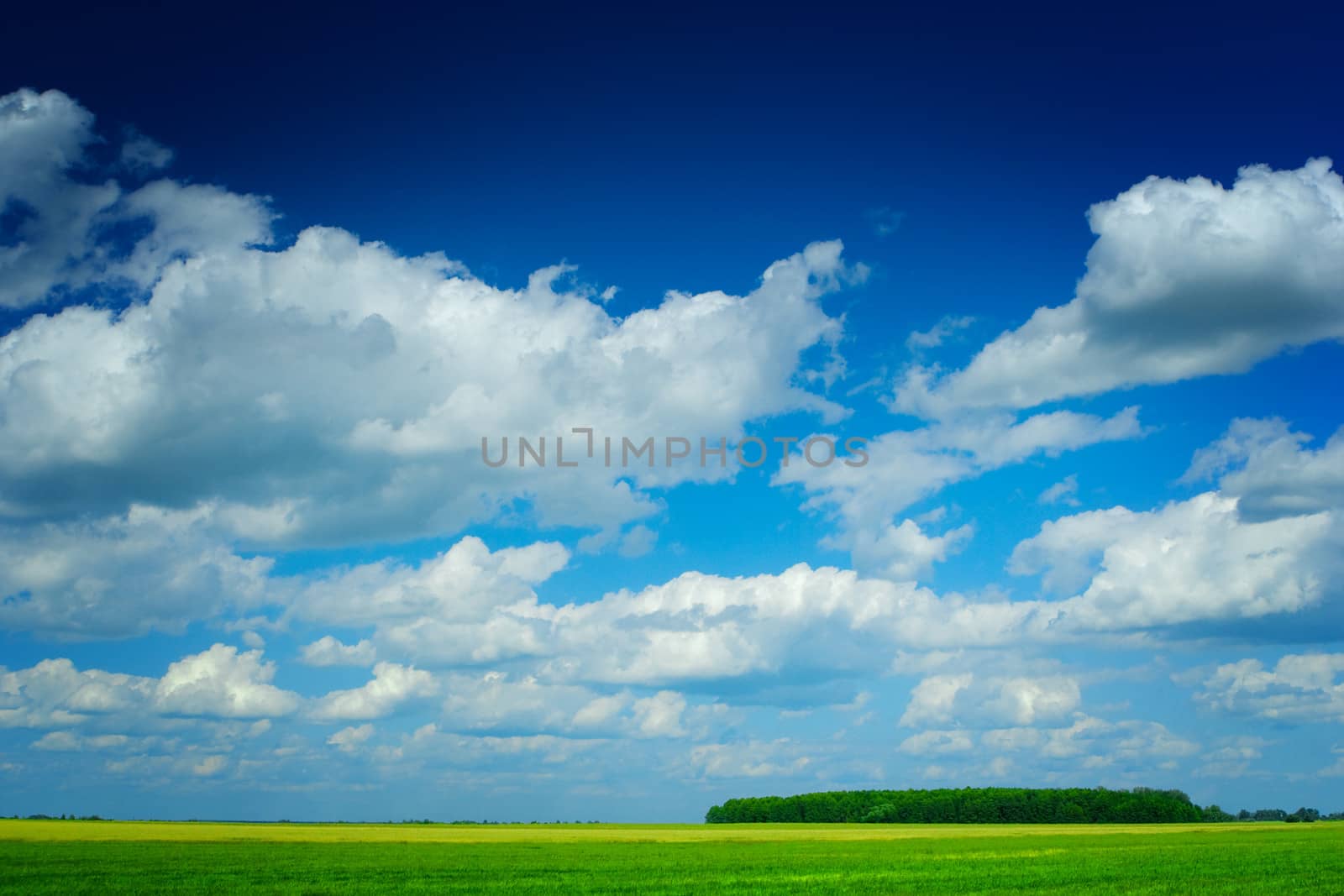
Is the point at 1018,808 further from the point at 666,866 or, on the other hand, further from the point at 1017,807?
the point at 666,866

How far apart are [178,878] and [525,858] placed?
73.0ft

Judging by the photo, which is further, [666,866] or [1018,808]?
[1018,808]

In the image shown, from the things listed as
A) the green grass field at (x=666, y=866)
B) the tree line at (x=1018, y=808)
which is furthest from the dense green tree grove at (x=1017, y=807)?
the green grass field at (x=666, y=866)

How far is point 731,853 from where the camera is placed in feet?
222

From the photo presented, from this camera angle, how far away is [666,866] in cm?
5478

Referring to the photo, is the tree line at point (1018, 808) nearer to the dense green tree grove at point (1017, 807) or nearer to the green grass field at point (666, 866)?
the dense green tree grove at point (1017, 807)

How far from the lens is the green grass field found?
40062 millimetres

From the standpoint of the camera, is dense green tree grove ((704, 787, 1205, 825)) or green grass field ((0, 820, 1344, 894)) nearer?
green grass field ((0, 820, 1344, 894))

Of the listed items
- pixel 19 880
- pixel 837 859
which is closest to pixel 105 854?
pixel 19 880

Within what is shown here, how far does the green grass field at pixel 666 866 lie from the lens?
131ft

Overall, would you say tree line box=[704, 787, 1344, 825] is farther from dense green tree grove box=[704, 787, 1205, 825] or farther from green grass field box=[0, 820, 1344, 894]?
green grass field box=[0, 820, 1344, 894]

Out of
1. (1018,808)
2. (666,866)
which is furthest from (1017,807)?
(666,866)

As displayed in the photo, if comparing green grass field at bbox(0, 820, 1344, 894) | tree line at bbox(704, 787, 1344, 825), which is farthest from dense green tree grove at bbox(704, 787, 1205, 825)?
green grass field at bbox(0, 820, 1344, 894)

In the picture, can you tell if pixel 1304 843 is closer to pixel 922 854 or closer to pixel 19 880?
pixel 922 854
